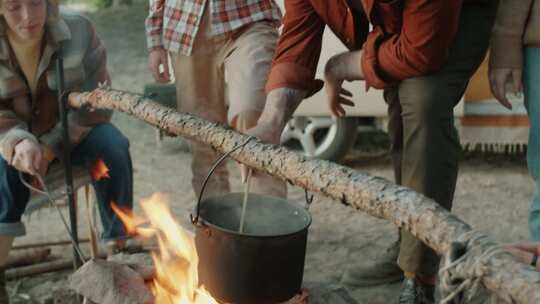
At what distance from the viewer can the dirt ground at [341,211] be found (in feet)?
12.0

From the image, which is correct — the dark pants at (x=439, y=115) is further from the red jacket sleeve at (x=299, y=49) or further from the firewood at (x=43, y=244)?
the firewood at (x=43, y=244)

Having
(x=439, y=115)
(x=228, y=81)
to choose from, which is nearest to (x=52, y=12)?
(x=228, y=81)

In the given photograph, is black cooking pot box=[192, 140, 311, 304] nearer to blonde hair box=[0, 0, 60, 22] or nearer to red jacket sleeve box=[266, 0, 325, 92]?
red jacket sleeve box=[266, 0, 325, 92]

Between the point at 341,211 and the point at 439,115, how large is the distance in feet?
7.26

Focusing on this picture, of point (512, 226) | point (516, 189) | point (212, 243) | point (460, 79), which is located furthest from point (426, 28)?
point (516, 189)

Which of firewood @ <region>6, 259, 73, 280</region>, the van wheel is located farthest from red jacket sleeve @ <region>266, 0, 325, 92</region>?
the van wheel

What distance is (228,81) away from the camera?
3.53 meters

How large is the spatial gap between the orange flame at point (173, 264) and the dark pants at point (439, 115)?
844 mm

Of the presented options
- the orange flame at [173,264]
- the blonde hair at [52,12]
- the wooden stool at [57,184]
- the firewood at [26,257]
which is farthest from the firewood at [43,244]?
the blonde hair at [52,12]

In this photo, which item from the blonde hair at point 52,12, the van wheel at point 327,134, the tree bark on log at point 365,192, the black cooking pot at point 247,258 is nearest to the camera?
the tree bark on log at point 365,192

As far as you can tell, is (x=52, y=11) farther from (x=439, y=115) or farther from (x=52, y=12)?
(x=439, y=115)

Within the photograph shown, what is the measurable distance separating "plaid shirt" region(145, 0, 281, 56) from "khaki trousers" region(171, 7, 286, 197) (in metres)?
0.04

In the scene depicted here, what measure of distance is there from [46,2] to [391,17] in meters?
1.58

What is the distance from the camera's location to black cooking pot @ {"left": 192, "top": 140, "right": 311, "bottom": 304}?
200cm
